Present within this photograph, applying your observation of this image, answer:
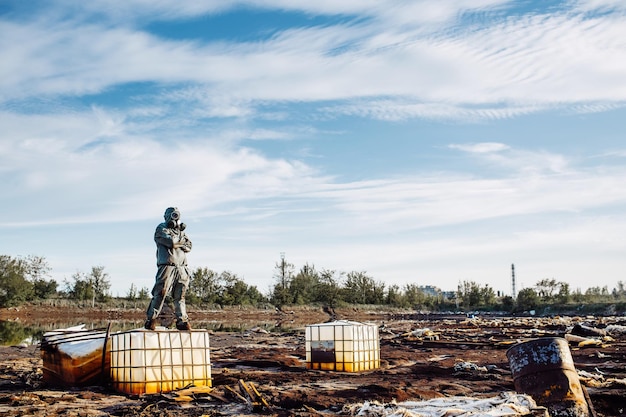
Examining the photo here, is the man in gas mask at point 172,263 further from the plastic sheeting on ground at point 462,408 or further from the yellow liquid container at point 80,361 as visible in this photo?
the plastic sheeting on ground at point 462,408

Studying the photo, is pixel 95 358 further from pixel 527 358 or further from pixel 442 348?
pixel 442 348

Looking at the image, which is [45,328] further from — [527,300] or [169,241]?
[527,300]

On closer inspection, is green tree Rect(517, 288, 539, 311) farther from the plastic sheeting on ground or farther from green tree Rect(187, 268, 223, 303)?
the plastic sheeting on ground

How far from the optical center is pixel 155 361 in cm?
1165

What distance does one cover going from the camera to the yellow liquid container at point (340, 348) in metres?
Answer: 16.0

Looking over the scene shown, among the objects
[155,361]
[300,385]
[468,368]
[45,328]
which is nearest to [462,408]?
[300,385]

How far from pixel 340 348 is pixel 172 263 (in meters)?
5.43

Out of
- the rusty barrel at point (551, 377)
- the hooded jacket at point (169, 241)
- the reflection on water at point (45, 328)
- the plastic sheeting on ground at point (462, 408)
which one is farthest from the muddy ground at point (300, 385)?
the reflection on water at point (45, 328)

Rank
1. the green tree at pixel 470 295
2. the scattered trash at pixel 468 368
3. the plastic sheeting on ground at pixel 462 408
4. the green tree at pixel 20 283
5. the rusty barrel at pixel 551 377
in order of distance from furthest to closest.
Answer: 1. the green tree at pixel 470 295
2. the green tree at pixel 20 283
3. the scattered trash at pixel 468 368
4. the rusty barrel at pixel 551 377
5. the plastic sheeting on ground at pixel 462 408

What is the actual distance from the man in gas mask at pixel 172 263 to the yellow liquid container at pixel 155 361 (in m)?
0.55

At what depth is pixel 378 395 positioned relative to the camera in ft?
36.0

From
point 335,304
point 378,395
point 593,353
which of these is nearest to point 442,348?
point 593,353

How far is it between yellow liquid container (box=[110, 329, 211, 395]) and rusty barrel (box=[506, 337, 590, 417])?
596 cm

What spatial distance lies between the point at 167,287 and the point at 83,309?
167 ft
